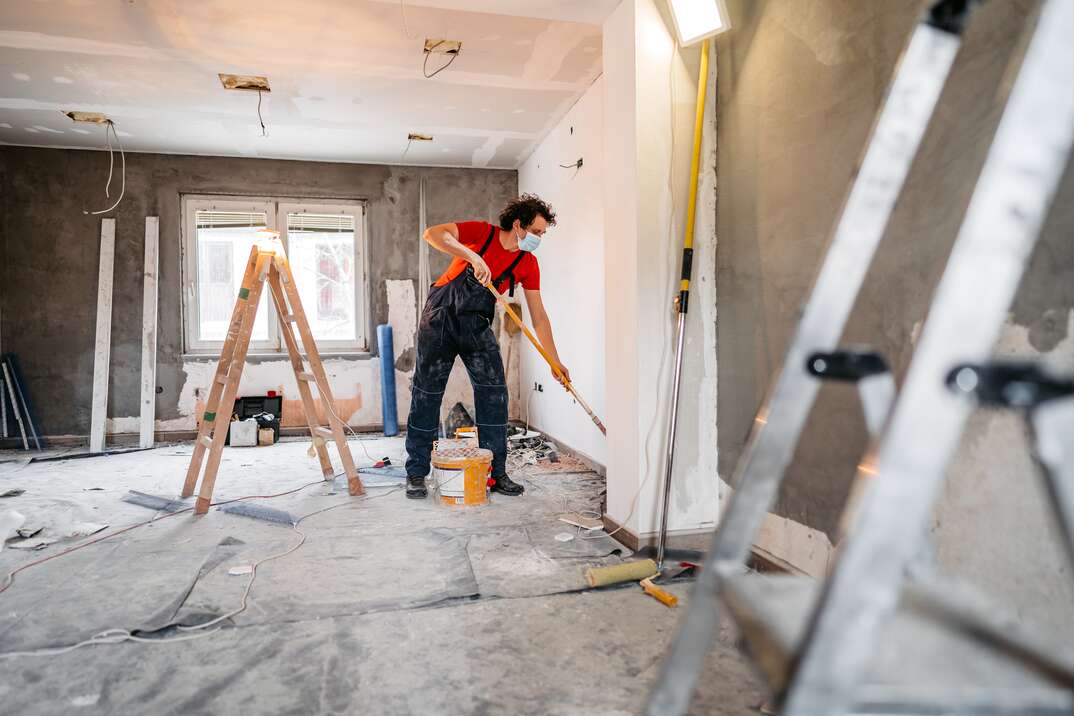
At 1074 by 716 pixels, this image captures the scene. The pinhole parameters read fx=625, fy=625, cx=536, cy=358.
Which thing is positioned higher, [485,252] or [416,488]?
[485,252]

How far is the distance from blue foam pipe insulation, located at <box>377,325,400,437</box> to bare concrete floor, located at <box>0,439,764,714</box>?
95.3 inches

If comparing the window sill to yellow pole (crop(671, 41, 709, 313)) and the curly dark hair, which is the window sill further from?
yellow pole (crop(671, 41, 709, 313))

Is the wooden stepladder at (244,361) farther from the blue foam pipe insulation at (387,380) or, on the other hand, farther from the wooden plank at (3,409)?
the wooden plank at (3,409)

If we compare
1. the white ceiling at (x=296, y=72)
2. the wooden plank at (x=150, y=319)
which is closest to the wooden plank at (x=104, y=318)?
the wooden plank at (x=150, y=319)

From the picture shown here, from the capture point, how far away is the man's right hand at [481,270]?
307cm

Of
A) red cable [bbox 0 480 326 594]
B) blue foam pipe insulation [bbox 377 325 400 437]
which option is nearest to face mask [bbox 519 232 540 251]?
red cable [bbox 0 480 326 594]

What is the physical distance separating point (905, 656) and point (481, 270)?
2.64m

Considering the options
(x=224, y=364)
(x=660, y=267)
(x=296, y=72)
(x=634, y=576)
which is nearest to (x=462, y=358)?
(x=224, y=364)

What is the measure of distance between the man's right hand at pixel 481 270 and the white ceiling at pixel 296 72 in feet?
3.54

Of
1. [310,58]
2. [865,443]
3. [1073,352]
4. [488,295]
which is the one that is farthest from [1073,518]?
[310,58]

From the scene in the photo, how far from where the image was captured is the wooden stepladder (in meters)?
3.00

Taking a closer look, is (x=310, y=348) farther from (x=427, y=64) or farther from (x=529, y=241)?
(x=427, y=64)

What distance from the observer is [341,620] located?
5.94 ft

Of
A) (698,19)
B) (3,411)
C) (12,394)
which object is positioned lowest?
(3,411)
